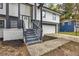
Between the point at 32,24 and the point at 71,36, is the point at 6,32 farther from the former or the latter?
the point at 71,36

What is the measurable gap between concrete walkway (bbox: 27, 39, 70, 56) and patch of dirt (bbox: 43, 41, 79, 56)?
7 centimetres

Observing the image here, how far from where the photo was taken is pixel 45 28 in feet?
9.97

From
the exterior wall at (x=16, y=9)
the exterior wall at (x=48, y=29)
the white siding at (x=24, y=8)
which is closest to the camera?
the exterior wall at (x=16, y=9)

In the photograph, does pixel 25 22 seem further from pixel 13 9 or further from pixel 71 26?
pixel 71 26

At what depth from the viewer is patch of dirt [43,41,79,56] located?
9.50 feet

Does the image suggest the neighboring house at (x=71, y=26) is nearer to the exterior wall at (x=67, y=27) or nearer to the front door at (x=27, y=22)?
the exterior wall at (x=67, y=27)

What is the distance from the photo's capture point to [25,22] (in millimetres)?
2914

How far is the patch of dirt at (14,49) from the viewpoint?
2.82 metres

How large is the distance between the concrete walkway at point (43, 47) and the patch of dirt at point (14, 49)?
0.36 feet

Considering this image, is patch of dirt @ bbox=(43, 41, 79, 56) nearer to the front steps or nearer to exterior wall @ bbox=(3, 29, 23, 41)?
the front steps

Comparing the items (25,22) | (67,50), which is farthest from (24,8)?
(67,50)

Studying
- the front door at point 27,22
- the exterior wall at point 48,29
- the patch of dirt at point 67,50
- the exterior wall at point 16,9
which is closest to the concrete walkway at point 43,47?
the patch of dirt at point 67,50

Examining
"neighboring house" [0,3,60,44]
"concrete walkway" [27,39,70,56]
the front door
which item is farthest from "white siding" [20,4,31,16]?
"concrete walkway" [27,39,70,56]

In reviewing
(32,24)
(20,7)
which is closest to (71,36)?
(32,24)
